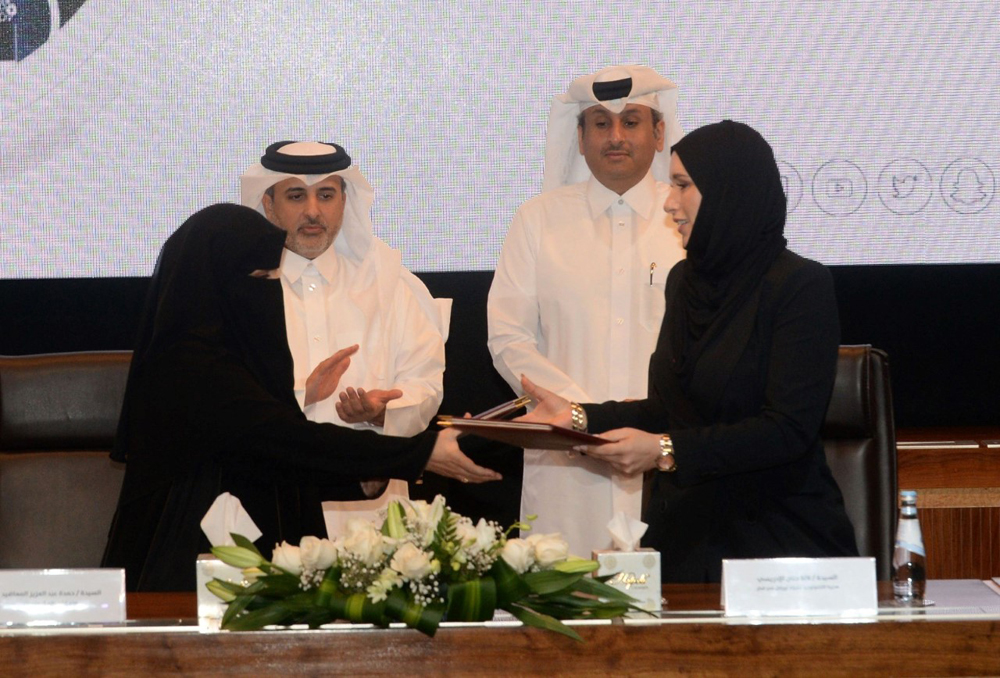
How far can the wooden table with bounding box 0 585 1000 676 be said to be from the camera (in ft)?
6.23

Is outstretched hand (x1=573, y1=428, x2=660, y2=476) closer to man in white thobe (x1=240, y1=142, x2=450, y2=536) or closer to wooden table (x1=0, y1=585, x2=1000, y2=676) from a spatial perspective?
wooden table (x1=0, y1=585, x2=1000, y2=676)

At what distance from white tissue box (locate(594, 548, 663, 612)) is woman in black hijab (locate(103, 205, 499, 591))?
862 mm

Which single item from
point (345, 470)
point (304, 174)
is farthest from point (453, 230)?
point (345, 470)

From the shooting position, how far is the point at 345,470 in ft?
9.09

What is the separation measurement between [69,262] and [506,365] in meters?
1.54

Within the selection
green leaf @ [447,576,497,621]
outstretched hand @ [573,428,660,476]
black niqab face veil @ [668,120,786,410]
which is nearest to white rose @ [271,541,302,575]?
green leaf @ [447,576,497,621]

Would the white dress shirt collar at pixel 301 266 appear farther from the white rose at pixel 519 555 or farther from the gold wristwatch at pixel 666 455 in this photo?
the white rose at pixel 519 555

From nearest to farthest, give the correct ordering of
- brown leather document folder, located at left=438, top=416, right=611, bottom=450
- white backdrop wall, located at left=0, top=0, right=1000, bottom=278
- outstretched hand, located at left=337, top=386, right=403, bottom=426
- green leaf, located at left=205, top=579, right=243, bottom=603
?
green leaf, located at left=205, top=579, right=243, bottom=603 < brown leather document folder, located at left=438, top=416, right=611, bottom=450 < outstretched hand, located at left=337, top=386, right=403, bottom=426 < white backdrop wall, located at left=0, top=0, right=1000, bottom=278

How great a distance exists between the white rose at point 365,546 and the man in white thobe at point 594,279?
171 cm

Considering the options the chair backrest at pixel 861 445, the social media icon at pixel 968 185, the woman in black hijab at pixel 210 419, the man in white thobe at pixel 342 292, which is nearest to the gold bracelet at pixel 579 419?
the woman in black hijab at pixel 210 419

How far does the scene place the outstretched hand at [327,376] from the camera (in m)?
3.47

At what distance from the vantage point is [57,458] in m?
3.09

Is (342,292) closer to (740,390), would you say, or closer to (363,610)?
(740,390)

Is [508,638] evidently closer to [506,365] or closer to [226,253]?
[226,253]
